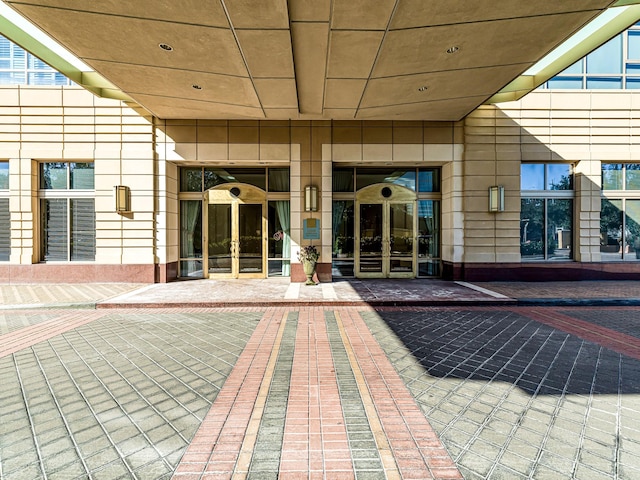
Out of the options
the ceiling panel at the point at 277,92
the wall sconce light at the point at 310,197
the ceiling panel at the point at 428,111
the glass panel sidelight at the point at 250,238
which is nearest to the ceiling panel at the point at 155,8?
the ceiling panel at the point at 277,92

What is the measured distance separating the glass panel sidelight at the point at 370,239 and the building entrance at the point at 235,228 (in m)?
3.56

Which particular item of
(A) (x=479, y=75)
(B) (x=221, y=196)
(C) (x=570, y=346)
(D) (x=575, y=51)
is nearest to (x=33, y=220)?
(B) (x=221, y=196)

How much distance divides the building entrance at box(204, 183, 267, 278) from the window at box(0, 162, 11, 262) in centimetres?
639

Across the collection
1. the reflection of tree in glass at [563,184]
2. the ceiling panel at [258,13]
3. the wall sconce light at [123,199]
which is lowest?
the wall sconce light at [123,199]

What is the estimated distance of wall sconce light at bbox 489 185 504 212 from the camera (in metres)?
10.6

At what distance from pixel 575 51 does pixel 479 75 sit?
2.37 meters

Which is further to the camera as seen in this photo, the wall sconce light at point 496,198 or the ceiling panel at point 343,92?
the wall sconce light at point 496,198

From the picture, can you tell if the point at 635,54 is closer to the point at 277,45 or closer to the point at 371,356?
the point at 277,45

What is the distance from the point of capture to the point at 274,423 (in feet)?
9.83

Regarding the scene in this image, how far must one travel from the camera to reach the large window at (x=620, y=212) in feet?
37.1

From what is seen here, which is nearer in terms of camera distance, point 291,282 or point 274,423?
point 274,423

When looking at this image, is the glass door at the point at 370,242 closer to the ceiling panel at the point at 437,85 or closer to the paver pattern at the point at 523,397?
the ceiling panel at the point at 437,85

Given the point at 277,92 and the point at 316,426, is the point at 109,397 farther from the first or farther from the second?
the point at 277,92

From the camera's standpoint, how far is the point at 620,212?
11.4m
